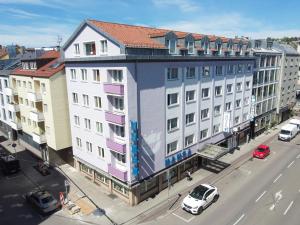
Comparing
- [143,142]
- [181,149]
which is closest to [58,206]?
[143,142]

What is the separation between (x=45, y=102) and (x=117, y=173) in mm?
16863

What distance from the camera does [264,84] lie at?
54.8 metres

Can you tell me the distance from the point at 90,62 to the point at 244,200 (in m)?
25.1

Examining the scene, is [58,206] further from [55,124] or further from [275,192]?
[275,192]

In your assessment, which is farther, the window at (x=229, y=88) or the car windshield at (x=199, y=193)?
the window at (x=229, y=88)

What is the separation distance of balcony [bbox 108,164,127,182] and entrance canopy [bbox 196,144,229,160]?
1294 cm

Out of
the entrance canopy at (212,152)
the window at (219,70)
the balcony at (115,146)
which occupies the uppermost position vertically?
the window at (219,70)

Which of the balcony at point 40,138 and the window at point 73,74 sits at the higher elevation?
the window at point 73,74

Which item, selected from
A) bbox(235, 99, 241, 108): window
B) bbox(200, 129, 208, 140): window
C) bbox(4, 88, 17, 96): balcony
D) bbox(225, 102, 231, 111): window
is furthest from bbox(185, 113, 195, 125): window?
bbox(4, 88, 17, 96): balcony

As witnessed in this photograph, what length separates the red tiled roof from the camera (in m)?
36.2

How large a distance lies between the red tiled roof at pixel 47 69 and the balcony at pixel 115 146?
45.0 ft

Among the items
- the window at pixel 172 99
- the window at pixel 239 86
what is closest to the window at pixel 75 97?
the window at pixel 172 99

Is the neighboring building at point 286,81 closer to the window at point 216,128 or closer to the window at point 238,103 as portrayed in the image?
the window at point 238,103

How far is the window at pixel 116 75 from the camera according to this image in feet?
89.9
